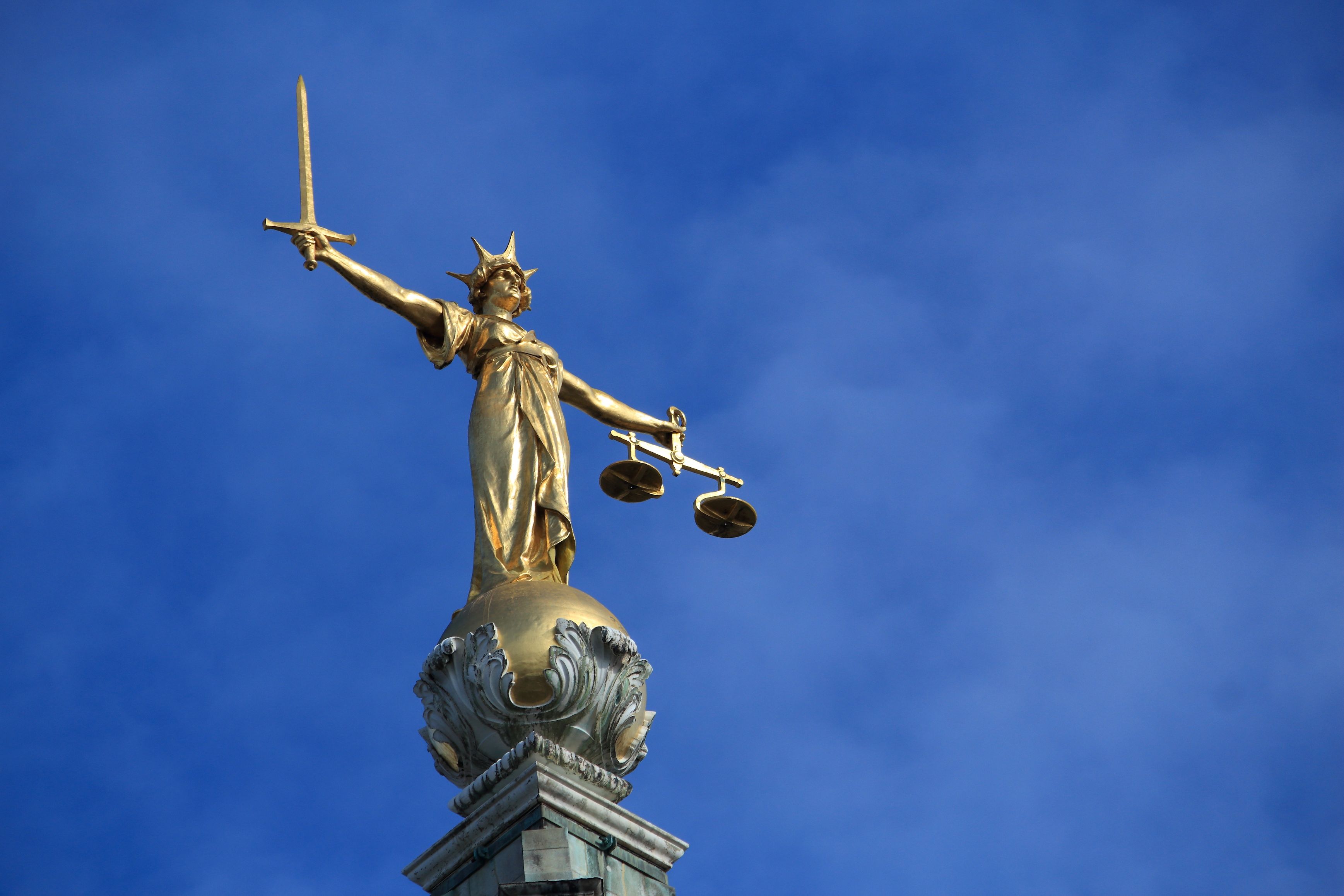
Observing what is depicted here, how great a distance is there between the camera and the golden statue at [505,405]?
15711mm

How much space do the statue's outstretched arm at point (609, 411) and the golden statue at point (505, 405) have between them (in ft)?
0.06

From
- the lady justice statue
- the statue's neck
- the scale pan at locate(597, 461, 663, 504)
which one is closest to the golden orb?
the lady justice statue

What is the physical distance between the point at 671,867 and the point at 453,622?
2.63m

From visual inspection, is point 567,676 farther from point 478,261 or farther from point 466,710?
point 478,261

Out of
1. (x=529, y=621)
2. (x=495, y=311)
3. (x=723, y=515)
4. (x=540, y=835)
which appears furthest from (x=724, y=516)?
(x=540, y=835)

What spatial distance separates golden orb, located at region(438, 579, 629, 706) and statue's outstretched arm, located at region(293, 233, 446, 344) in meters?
2.86

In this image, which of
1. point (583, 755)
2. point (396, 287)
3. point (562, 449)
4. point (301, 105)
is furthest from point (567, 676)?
point (301, 105)

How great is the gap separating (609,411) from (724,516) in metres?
1.52

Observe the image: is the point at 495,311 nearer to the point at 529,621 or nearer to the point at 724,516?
the point at 724,516

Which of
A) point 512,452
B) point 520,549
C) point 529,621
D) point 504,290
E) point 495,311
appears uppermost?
point 504,290

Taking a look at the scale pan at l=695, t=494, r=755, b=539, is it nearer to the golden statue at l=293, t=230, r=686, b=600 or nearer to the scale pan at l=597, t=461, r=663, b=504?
the scale pan at l=597, t=461, r=663, b=504

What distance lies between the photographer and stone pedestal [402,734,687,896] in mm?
13391

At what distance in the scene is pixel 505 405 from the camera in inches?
644

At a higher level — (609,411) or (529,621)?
(609,411)
